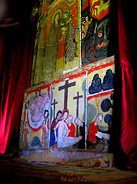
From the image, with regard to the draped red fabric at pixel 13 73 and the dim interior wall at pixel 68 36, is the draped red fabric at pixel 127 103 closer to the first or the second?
the dim interior wall at pixel 68 36

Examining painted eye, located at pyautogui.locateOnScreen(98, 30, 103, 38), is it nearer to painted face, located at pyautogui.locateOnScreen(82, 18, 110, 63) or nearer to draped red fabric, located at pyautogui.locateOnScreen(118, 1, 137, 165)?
painted face, located at pyautogui.locateOnScreen(82, 18, 110, 63)

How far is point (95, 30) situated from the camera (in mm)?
3930

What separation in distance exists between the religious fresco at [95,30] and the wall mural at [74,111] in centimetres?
32

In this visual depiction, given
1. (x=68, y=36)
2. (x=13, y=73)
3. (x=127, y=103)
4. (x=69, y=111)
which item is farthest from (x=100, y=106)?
(x=13, y=73)

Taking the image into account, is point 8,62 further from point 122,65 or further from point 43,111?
point 122,65

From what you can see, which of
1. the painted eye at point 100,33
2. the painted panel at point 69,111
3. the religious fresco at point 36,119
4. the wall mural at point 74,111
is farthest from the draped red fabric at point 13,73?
the painted eye at point 100,33

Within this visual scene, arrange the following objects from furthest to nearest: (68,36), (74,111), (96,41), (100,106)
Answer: (68,36), (96,41), (74,111), (100,106)

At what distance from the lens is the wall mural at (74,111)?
125 inches

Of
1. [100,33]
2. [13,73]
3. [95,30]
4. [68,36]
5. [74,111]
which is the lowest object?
[74,111]

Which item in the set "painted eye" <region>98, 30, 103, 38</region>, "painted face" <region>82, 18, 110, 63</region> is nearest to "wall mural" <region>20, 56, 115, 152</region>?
"painted face" <region>82, 18, 110, 63</region>

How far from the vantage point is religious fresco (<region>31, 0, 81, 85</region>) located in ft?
14.6

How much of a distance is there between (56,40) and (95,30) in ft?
4.87

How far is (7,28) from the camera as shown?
6.53 m

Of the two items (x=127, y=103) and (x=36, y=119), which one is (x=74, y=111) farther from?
(x=36, y=119)
